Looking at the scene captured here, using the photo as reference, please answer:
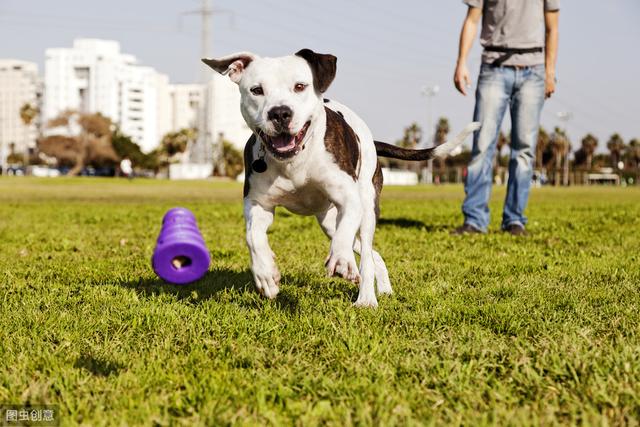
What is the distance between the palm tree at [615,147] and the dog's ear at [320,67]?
15220 cm

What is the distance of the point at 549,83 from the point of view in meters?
9.66

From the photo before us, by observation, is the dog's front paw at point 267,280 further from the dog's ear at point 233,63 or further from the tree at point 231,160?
the tree at point 231,160

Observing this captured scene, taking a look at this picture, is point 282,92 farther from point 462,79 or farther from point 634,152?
point 634,152

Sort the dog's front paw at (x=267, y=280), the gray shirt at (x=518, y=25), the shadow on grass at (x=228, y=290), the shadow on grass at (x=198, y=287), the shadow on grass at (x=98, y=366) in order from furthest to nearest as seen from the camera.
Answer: the gray shirt at (x=518, y=25) → the shadow on grass at (x=198, y=287) → the shadow on grass at (x=228, y=290) → the dog's front paw at (x=267, y=280) → the shadow on grass at (x=98, y=366)

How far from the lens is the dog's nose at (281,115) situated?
161 inches

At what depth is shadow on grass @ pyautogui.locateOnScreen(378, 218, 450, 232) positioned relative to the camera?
1078cm

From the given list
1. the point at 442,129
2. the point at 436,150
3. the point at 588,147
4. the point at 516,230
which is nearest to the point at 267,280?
the point at 436,150

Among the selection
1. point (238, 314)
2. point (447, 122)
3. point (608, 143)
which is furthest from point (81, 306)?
point (608, 143)

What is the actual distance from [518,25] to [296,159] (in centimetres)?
602

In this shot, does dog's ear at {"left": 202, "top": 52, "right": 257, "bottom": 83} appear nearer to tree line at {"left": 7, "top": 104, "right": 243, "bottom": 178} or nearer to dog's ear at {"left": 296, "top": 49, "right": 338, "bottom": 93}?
dog's ear at {"left": 296, "top": 49, "right": 338, "bottom": 93}

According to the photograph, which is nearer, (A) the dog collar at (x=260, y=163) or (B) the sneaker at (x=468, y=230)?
(A) the dog collar at (x=260, y=163)

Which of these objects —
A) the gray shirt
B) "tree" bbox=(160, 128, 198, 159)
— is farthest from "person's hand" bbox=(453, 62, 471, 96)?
"tree" bbox=(160, 128, 198, 159)

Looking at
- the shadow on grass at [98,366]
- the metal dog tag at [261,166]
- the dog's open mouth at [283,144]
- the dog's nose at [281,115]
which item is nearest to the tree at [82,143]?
the metal dog tag at [261,166]

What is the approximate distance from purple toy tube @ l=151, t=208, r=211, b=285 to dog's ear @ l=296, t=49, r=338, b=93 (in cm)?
123
